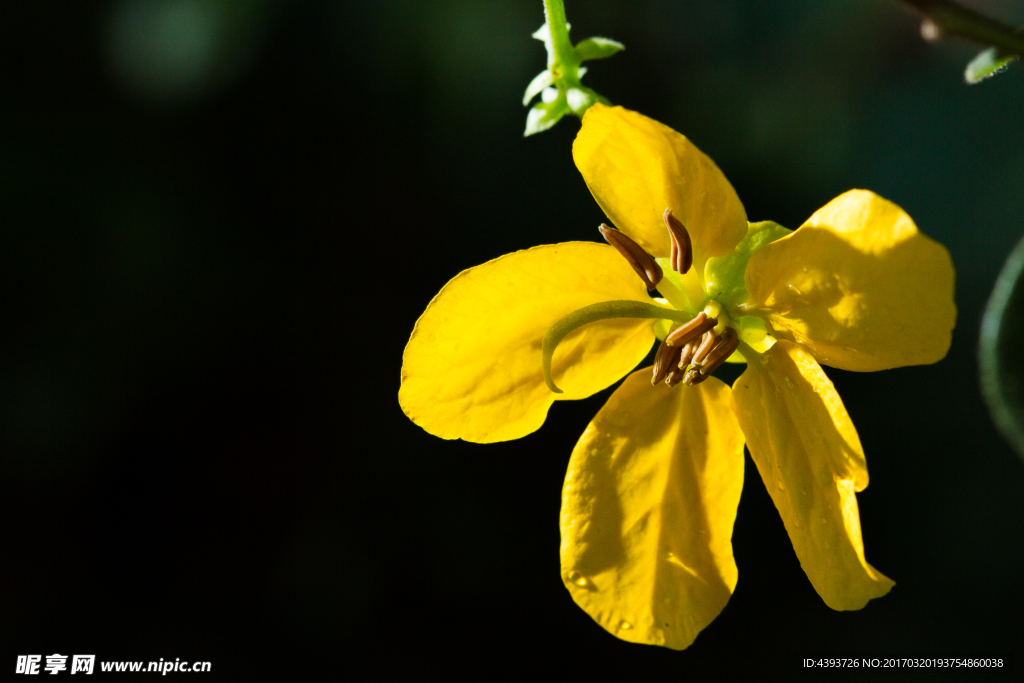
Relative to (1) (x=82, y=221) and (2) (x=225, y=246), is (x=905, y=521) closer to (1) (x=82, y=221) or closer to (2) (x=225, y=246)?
(2) (x=225, y=246)

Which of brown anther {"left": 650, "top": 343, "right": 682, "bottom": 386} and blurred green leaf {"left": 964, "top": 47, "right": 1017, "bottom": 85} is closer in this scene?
blurred green leaf {"left": 964, "top": 47, "right": 1017, "bottom": 85}

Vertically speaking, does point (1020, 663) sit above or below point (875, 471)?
below

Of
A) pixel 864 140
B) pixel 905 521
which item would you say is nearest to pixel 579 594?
pixel 905 521

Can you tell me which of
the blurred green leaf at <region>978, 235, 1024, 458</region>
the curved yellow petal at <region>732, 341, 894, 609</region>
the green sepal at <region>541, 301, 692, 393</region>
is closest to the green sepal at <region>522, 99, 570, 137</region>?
the green sepal at <region>541, 301, 692, 393</region>

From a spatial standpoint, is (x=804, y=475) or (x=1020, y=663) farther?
(x=1020, y=663)

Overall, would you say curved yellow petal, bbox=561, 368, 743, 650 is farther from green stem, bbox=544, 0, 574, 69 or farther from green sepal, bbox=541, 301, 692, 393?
green stem, bbox=544, 0, 574, 69

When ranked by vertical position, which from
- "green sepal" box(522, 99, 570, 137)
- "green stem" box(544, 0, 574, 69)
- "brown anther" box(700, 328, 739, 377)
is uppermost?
"green stem" box(544, 0, 574, 69)

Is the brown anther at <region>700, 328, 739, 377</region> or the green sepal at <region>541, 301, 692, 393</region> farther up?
the green sepal at <region>541, 301, 692, 393</region>

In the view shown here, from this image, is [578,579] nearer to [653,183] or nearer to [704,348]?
[704,348]
